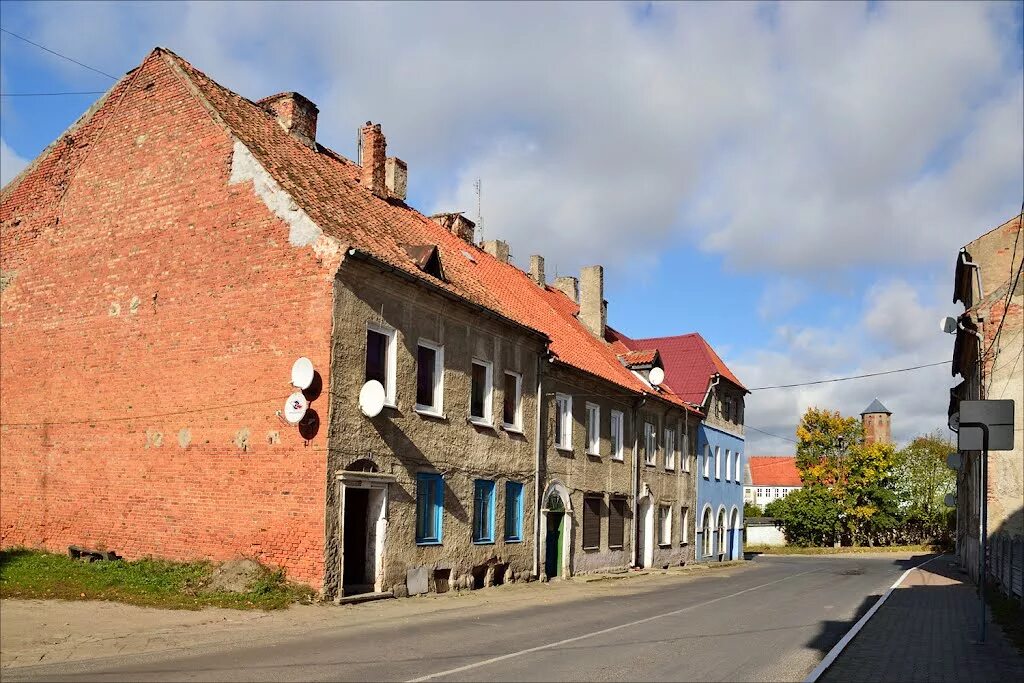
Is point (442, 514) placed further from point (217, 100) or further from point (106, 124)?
point (106, 124)

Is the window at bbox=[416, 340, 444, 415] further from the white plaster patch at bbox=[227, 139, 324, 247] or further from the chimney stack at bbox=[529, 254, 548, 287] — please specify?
the chimney stack at bbox=[529, 254, 548, 287]

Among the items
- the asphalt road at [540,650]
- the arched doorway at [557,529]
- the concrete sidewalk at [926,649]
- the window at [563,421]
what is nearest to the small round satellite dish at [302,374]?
the asphalt road at [540,650]

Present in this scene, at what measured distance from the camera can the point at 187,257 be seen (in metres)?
18.5

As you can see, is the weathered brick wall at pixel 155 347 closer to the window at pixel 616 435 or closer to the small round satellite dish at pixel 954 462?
the window at pixel 616 435

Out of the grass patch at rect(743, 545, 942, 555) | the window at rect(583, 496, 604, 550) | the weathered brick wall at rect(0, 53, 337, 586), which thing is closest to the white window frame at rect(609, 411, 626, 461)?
the window at rect(583, 496, 604, 550)

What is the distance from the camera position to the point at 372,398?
55.4ft

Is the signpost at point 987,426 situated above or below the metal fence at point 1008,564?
above

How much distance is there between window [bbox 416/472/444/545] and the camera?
18.8m

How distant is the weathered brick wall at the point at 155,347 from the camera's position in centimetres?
1677

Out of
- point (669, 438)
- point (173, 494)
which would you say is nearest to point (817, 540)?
point (669, 438)

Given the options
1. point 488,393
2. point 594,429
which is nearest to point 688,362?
point 594,429

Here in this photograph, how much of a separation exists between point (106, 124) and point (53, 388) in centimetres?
613

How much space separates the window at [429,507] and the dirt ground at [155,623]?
1284mm

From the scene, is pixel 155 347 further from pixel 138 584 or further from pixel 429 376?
pixel 429 376
